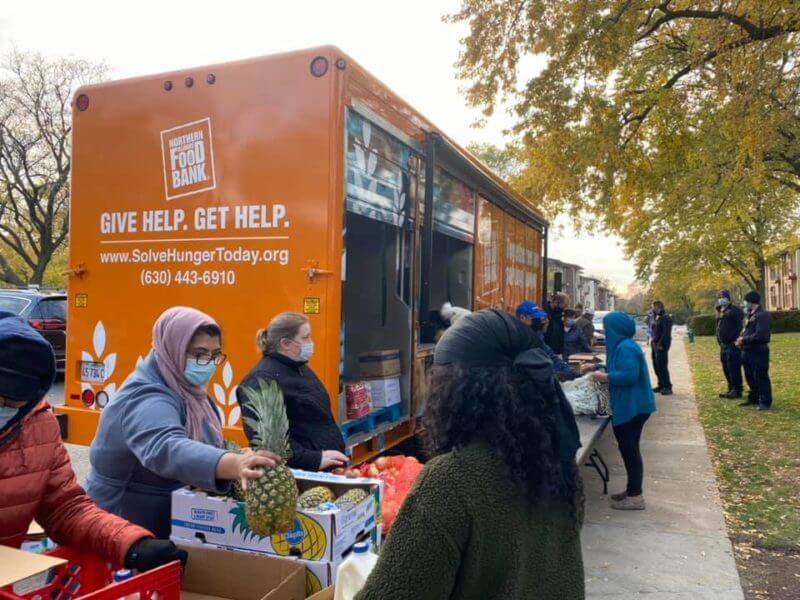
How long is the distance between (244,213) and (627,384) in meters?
3.60

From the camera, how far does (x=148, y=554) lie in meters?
2.17

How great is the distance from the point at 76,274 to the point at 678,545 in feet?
17.5

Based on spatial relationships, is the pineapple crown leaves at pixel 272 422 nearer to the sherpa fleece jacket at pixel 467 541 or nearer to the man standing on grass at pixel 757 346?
the sherpa fleece jacket at pixel 467 541

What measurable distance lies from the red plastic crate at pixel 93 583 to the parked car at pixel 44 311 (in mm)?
11494

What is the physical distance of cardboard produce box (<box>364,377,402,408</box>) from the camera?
523 cm

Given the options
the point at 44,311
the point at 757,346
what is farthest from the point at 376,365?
the point at 44,311

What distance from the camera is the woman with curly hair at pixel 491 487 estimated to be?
4.75 ft

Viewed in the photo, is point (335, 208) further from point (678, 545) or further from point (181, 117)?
point (678, 545)

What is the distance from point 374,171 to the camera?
4.84 meters

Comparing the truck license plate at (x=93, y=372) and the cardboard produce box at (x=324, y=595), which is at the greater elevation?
the truck license plate at (x=93, y=372)

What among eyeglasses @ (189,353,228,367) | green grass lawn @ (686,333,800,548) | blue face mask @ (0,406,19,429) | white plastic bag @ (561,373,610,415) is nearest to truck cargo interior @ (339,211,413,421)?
white plastic bag @ (561,373,610,415)

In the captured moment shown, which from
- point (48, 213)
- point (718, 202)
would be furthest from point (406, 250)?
point (48, 213)

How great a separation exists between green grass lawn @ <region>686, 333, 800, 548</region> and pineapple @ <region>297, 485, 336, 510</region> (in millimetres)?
4511

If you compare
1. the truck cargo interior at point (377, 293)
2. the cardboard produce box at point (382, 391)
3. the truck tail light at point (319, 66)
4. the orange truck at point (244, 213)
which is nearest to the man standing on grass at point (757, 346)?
the truck cargo interior at point (377, 293)
